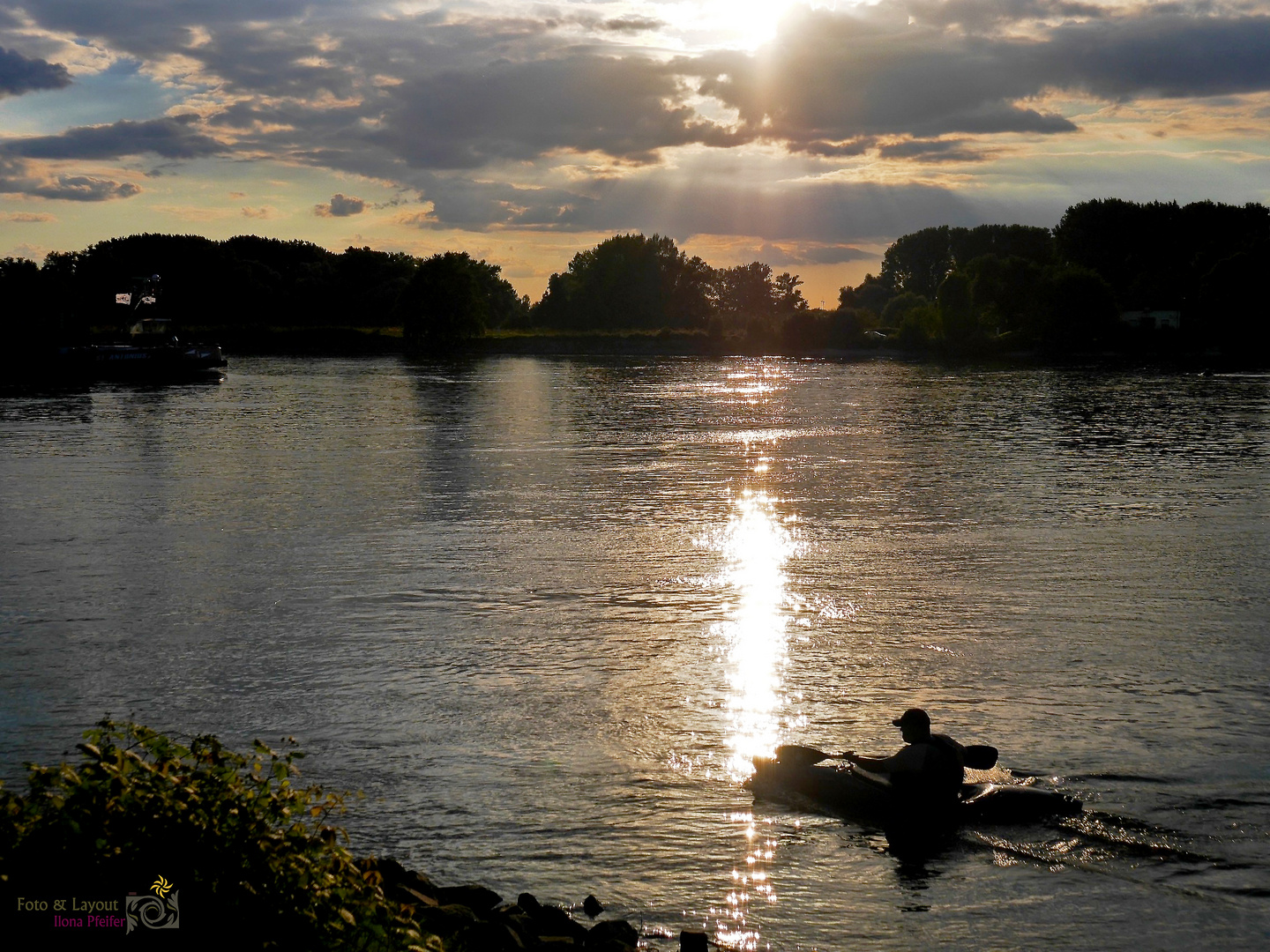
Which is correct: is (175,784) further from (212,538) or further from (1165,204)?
(1165,204)

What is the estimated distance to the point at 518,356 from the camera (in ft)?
579

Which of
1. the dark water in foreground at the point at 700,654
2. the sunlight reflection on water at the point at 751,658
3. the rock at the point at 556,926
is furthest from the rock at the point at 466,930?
the sunlight reflection on water at the point at 751,658

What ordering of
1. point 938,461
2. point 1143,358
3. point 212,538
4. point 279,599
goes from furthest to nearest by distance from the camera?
1. point 1143,358
2. point 938,461
3. point 212,538
4. point 279,599

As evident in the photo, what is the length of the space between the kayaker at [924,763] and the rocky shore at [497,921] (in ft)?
11.1

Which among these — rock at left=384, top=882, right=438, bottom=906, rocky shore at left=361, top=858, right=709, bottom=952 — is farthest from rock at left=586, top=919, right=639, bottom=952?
rock at left=384, top=882, right=438, bottom=906

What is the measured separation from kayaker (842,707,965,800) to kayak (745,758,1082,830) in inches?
3.7

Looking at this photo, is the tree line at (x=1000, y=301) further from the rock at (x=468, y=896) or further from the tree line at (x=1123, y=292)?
the rock at (x=468, y=896)

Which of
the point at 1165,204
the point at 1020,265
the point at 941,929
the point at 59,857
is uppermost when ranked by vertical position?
the point at 1165,204

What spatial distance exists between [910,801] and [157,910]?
783 cm

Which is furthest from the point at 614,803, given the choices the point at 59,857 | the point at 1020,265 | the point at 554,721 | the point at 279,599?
the point at 1020,265

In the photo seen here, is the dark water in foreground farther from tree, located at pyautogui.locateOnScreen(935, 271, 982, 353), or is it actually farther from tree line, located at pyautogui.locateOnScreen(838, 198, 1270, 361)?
tree, located at pyautogui.locateOnScreen(935, 271, 982, 353)

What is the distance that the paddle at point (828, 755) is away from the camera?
41.7 ft

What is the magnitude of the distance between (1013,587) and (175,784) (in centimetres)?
1786

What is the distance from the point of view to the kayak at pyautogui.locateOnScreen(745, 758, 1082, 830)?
40.4ft
